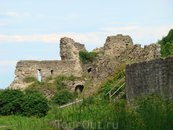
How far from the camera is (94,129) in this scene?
8906 millimetres

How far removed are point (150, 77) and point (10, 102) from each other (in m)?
12.4

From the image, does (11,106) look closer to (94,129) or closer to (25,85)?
(25,85)

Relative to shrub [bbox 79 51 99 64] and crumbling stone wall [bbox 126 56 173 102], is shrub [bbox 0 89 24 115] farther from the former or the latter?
shrub [bbox 79 51 99 64]

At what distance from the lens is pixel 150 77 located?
14016 mm

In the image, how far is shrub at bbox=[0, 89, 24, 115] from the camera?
898 inches

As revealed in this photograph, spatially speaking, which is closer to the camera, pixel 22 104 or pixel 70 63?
pixel 22 104

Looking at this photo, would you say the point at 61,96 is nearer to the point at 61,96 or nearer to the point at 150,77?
the point at 61,96

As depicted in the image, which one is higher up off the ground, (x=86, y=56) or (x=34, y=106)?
(x=86, y=56)

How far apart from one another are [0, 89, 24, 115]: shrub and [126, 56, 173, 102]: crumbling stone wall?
9935 millimetres

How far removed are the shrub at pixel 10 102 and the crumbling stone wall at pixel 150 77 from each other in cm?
→ 993

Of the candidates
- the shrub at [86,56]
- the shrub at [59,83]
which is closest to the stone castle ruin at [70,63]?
the shrub at [86,56]

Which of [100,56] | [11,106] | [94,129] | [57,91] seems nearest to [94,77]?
[100,56]

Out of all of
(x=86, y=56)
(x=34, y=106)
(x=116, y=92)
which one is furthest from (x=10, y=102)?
(x=86, y=56)

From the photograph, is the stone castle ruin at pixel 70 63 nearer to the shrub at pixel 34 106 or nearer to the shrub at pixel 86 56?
the shrub at pixel 86 56
